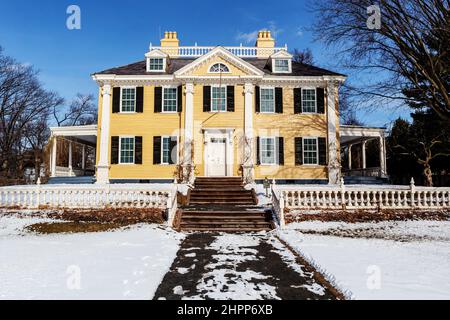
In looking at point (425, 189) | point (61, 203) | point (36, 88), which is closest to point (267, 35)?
point (425, 189)

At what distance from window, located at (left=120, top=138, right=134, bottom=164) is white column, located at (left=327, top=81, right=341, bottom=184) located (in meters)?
12.2

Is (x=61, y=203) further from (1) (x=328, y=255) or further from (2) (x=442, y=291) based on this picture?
(2) (x=442, y=291)

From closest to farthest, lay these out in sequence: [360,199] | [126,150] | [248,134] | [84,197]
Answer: [84,197] → [360,199] → [248,134] → [126,150]

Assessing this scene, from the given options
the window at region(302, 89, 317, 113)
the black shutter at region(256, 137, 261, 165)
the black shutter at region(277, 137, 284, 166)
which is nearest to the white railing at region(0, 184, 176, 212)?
the black shutter at region(256, 137, 261, 165)

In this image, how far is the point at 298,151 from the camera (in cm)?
1825

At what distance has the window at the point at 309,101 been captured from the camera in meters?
18.5

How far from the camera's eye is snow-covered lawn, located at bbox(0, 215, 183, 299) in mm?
4070

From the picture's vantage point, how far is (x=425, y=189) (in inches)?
475

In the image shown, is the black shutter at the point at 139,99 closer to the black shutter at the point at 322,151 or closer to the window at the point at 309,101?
the window at the point at 309,101

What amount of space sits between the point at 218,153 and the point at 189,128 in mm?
2326

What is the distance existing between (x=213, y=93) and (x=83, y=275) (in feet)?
48.9

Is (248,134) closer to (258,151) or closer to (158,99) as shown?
(258,151)

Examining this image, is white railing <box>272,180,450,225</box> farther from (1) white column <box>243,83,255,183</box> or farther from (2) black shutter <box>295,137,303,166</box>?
(2) black shutter <box>295,137,303,166</box>

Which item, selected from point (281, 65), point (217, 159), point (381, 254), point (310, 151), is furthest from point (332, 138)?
point (381, 254)
